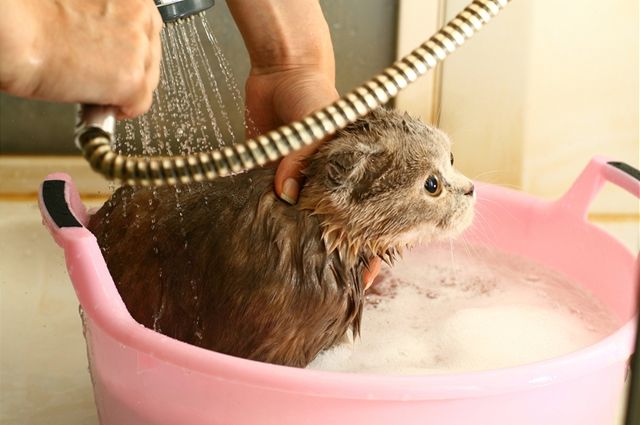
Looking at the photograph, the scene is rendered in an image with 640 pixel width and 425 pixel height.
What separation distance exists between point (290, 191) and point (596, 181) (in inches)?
17.1

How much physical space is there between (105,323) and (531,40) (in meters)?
1.07

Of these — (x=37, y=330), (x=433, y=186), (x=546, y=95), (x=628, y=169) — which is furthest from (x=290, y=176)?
(x=546, y=95)

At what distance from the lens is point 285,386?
0.69m

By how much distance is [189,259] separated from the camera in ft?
3.00

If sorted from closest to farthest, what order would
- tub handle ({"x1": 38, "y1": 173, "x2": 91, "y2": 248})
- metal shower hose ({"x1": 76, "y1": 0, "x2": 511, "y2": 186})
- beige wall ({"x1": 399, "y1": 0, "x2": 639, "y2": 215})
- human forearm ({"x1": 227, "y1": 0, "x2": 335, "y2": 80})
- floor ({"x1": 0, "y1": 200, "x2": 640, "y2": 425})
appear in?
metal shower hose ({"x1": 76, "y1": 0, "x2": 511, "y2": 186})
tub handle ({"x1": 38, "y1": 173, "x2": 91, "y2": 248})
human forearm ({"x1": 227, "y1": 0, "x2": 335, "y2": 80})
floor ({"x1": 0, "y1": 200, "x2": 640, "y2": 425})
beige wall ({"x1": 399, "y1": 0, "x2": 639, "y2": 215})

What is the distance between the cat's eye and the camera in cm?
89

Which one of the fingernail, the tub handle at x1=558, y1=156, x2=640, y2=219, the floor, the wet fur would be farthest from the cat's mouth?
the floor

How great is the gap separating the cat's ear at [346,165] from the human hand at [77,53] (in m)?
0.24

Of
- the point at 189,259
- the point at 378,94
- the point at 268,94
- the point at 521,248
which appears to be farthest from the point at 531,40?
the point at 378,94

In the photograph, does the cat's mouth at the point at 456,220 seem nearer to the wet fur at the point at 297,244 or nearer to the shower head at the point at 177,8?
the wet fur at the point at 297,244

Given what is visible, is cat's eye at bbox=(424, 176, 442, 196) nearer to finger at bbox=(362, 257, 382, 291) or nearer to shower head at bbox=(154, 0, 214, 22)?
finger at bbox=(362, 257, 382, 291)

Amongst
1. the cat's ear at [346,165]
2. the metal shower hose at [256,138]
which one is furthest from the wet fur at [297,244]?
the metal shower hose at [256,138]

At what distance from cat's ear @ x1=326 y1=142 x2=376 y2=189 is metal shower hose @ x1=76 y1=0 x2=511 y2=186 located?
0.74ft

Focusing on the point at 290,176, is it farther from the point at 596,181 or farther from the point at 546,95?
the point at 546,95
